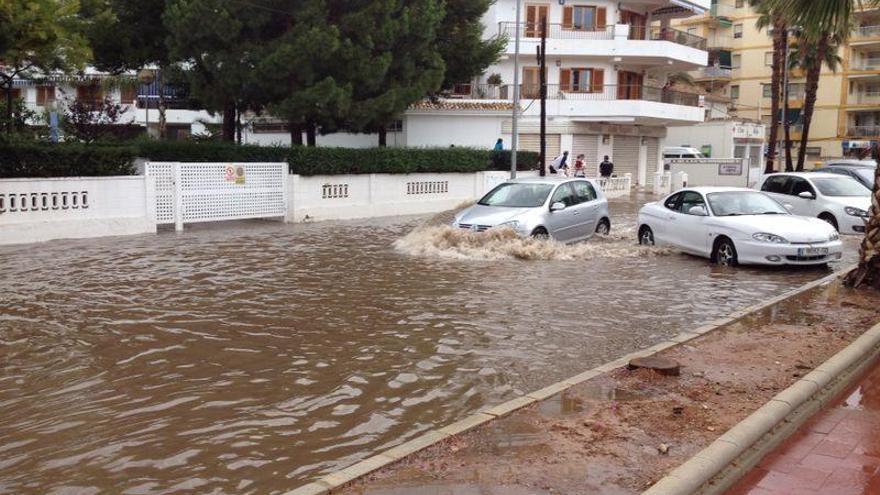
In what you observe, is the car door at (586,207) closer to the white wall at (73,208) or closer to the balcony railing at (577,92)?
the white wall at (73,208)

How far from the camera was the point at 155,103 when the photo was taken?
52.2 m

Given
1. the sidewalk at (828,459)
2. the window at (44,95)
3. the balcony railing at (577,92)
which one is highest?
the window at (44,95)

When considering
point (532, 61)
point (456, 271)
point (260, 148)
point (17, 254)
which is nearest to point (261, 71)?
point (260, 148)

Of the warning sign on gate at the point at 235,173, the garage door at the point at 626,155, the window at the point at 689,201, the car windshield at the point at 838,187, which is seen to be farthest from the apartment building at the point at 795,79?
the window at the point at 689,201

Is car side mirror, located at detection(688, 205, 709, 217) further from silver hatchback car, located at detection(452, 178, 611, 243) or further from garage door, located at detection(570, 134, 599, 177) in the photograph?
garage door, located at detection(570, 134, 599, 177)

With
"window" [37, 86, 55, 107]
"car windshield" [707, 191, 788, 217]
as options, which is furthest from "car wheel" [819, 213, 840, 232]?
"window" [37, 86, 55, 107]

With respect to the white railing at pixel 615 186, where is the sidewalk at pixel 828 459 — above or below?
below

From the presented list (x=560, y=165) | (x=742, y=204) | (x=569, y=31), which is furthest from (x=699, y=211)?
(x=569, y=31)

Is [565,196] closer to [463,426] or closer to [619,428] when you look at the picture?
[619,428]

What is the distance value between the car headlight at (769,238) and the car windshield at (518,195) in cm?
423

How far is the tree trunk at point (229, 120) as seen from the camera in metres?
25.9

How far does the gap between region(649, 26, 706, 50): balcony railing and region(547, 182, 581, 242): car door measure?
32616mm

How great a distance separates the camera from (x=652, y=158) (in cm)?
4662

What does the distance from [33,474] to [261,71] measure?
18.8m
